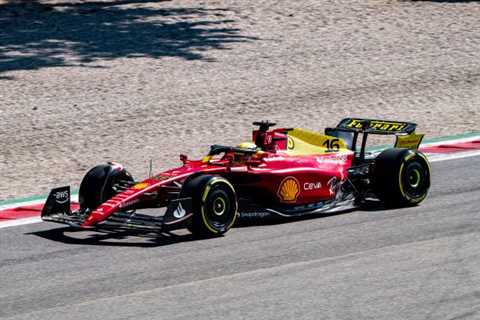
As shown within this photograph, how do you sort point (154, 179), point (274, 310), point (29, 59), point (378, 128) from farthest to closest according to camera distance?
point (29, 59)
point (378, 128)
point (154, 179)
point (274, 310)

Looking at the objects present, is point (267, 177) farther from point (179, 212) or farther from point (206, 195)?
point (179, 212)

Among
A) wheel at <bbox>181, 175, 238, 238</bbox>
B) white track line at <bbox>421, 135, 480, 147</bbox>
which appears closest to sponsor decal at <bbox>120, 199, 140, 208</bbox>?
wheel at <bbox>181, 175, 238, 238</bbox>

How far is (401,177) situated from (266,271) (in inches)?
104

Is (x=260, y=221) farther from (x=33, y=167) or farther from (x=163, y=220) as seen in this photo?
(x=33, y=167)

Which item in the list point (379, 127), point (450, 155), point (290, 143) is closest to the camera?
point (290, 143)

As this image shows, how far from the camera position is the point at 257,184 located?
11156 millimetres

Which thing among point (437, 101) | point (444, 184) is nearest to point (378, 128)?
point (444, 184)

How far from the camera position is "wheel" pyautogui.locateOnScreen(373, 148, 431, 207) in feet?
38.5

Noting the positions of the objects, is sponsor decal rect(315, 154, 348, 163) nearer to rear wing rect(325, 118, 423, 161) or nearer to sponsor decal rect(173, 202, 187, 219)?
rear wing rect(325, 118, 423, 161)

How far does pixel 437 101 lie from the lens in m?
18.1

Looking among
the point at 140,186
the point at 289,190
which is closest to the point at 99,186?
the point at 140,186

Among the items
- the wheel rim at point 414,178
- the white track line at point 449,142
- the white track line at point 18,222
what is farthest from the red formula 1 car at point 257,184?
the white track line at point 449,142

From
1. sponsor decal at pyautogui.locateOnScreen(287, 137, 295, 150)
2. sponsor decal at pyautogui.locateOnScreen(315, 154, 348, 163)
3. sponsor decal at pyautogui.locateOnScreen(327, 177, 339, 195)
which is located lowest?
sponsor decal at pyautogui.locateOnScreen(327, 177, 339, 195)

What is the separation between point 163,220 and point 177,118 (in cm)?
651
